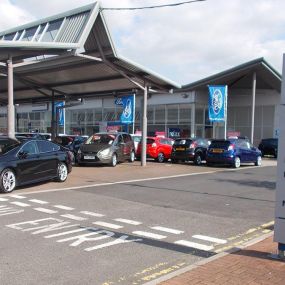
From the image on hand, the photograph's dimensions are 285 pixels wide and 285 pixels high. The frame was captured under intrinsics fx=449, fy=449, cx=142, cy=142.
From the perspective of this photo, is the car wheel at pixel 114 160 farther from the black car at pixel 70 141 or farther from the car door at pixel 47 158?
the car door at pixel 47 158

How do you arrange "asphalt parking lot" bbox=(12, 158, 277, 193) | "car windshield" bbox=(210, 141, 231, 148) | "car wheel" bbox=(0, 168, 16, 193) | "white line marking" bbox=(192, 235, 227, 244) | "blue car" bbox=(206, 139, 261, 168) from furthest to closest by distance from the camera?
1. "car windshield" bbox=(210, 141, 231, 148)
2. "blue car" bbox=(206, 139, 261, 168)
3. "asphalt parking lot" bbox=(12, 158, 277, 193)
4. "car wheel" bbox=(0, 168, 16, 193)
5. "white line marking" bbox=(192, 235, 227, 244)

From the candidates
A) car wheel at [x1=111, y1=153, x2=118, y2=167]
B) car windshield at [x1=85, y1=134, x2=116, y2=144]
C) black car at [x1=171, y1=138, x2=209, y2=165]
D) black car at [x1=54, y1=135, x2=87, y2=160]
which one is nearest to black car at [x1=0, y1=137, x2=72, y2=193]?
car wheel at [x1=111, y1=153, x2=118, y2=167]

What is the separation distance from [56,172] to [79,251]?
26.4 feet

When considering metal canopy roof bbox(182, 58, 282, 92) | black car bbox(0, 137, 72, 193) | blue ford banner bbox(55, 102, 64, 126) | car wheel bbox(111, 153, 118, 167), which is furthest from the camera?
metal canopy roof bbox(182, 58, 282, 92)

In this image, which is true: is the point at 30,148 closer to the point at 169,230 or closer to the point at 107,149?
the point at 169,230

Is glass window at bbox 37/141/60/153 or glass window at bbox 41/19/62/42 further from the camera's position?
glass window at bbox 41/19/62/42

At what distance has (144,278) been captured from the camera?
5262 millimetres

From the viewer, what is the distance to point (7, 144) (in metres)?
12.8

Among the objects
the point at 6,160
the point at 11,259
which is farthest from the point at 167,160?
the point at 11,259

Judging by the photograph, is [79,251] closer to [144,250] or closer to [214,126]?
[144,250]

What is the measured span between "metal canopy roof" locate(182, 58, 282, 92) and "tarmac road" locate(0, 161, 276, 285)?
25118mm

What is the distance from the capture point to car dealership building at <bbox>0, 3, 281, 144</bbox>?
56.9ft

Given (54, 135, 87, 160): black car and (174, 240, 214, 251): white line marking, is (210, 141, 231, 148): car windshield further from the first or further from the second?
(174, 240, 214, 251): white line marking

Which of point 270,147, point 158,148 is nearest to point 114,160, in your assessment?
point 158,148
